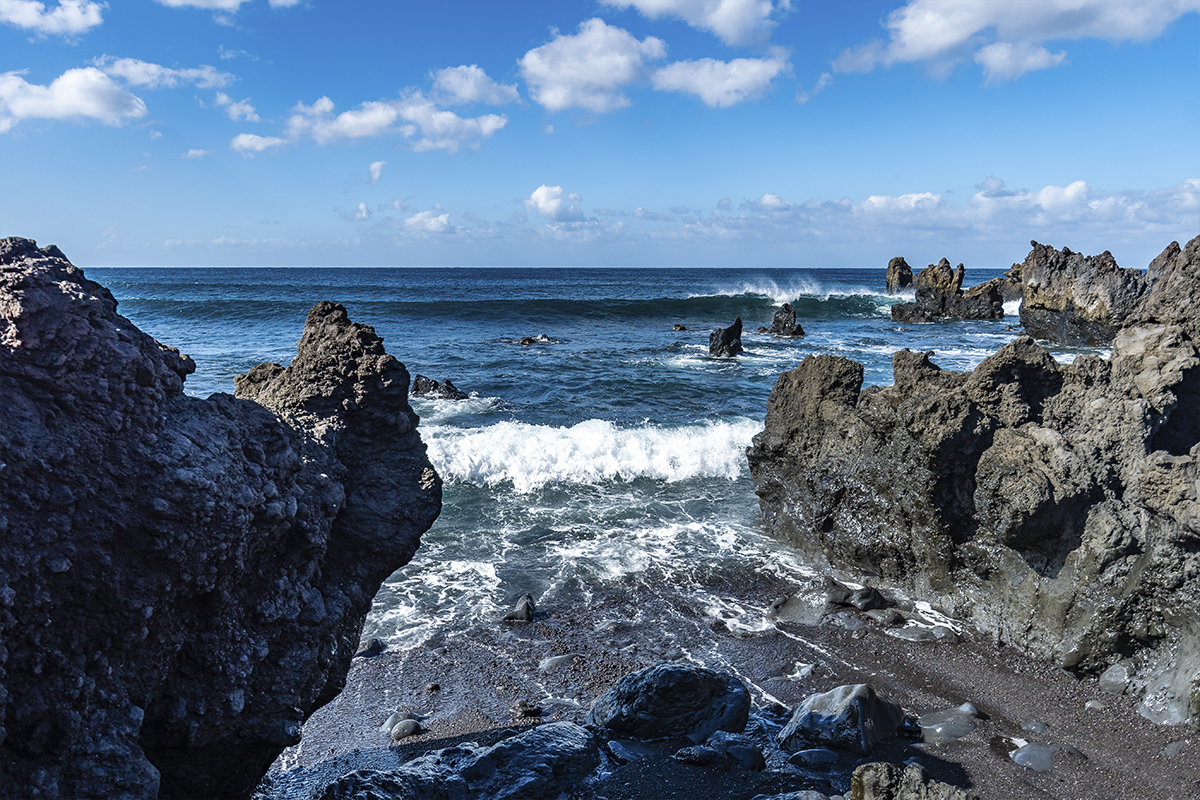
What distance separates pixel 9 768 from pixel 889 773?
3890 millimetres

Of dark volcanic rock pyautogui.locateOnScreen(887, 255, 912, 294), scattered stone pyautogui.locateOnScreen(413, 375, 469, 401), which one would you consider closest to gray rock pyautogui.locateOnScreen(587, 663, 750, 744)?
scattered stone pyautogui.locateOnScreen(413, 375, 469, 401)

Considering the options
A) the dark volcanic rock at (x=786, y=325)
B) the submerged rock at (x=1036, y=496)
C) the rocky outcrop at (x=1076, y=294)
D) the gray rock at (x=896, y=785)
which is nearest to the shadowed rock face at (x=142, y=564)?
the gray rock at (x=896, y=785)

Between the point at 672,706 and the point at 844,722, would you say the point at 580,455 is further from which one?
the point at 844,722

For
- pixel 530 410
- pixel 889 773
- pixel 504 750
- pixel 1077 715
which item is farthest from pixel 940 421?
pixel 530 410

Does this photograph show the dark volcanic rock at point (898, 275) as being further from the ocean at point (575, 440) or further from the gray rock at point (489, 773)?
the gray rock at point (489, 773)

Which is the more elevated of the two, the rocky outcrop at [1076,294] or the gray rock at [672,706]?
the rocky outcrop at [1076,294]

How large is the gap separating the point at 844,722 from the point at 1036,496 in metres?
3.00

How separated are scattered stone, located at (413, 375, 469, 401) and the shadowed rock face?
15.0m

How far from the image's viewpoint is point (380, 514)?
4512 millimetres

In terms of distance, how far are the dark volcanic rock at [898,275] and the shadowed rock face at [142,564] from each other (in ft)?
217

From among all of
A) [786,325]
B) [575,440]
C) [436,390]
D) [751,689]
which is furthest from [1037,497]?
[786,325]

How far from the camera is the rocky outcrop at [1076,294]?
32.3m

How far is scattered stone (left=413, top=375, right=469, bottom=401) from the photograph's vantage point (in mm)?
19203

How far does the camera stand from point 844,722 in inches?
218
